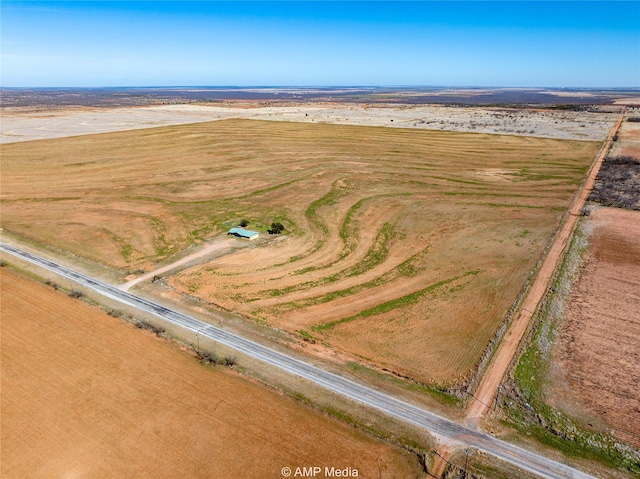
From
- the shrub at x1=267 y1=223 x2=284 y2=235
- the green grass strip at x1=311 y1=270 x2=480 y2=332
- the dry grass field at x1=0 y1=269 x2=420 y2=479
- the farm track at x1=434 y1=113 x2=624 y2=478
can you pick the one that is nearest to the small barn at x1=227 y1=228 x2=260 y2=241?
the shrub at x1=267 y1=223 x2=284 y2=235

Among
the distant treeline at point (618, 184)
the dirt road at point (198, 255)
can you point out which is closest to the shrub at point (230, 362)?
the dirt road at point (198, 255)

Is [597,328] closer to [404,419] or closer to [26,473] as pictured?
[404,419]

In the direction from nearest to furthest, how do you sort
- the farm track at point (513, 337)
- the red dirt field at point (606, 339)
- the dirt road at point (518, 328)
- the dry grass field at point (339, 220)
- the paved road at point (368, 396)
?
the paved road at point (368, 396) → the farm track at point (513, 337) → the red dirt field at point (606, 339) → the dirt road at point (518, 328) → the dry grass field at point (339, 220)

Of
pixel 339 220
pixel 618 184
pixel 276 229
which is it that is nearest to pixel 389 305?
pixel 276 229

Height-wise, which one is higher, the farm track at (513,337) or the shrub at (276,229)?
the shrub at (276,229)

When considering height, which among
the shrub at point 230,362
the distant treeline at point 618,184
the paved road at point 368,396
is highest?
the distant treeline at point 618,184

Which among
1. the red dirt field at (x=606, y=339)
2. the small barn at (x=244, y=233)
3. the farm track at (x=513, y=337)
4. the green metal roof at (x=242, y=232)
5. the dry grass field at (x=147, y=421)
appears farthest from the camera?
the green metal roof at (x=242, y=232)

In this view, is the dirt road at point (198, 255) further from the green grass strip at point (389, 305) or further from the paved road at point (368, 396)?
the green grass strip at point (389, 305)

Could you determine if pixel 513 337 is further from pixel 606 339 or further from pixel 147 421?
pixel 147 421

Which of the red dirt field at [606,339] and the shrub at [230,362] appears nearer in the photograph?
the red dirt field at [606,339]
